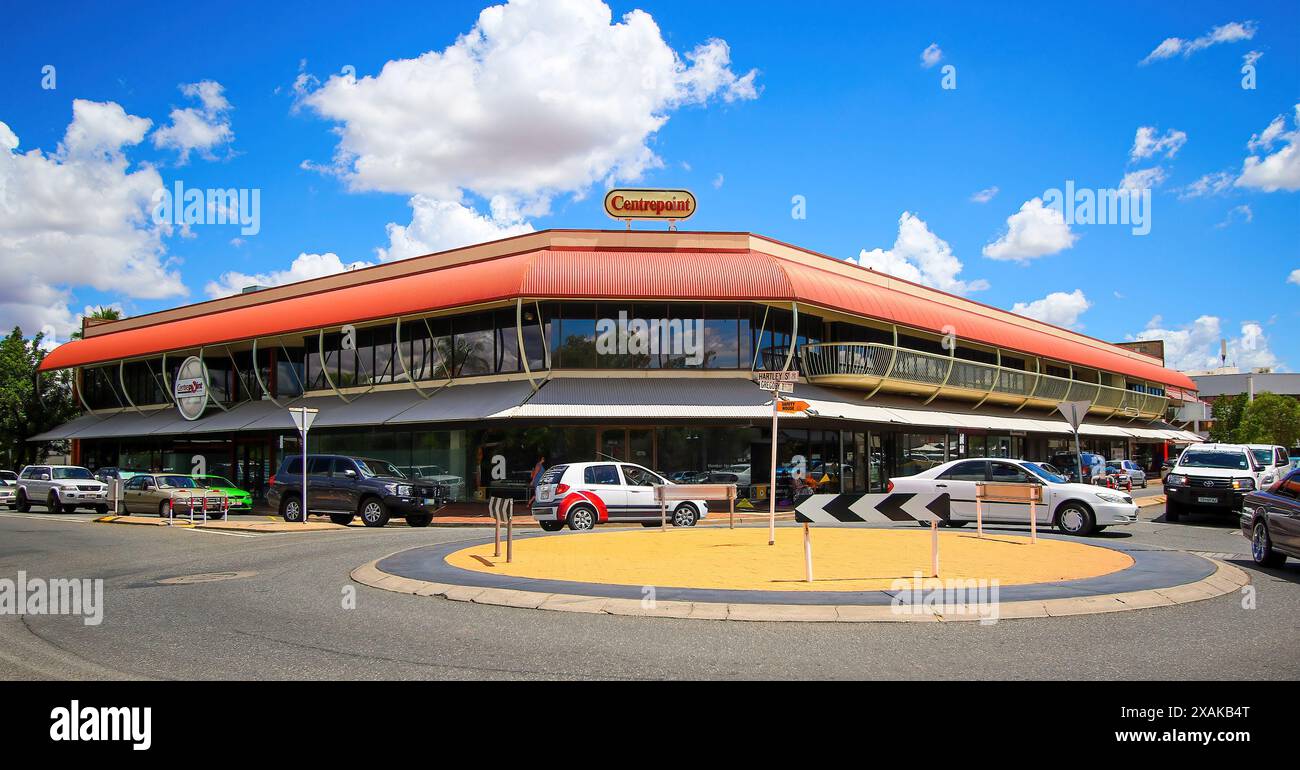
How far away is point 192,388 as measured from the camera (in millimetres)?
40344

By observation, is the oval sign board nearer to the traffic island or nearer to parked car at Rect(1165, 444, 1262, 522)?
parked car at Rect(1165, 444, 1262, 522)

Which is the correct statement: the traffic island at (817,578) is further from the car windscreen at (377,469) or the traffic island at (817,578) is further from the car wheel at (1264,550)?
the car windscreen at (377,469)

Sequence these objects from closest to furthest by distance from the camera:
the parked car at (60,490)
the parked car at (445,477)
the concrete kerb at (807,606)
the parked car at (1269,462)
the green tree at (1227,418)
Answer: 1. the concrete kerb at (807,606)
2. the parked car at (1269,462)
3. the parked car at (445,477)
4. the parked car at (60,490)
5. the green tree at (1227,418)

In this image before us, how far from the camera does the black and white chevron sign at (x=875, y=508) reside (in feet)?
38.4

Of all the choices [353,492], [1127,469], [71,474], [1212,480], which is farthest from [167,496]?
[1127,469]

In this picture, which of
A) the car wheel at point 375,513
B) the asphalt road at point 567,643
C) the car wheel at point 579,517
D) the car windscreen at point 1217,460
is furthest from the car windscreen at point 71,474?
the car windscreen at point 1217,460

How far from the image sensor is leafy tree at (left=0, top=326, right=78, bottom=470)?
49.3m

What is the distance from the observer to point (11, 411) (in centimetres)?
4931

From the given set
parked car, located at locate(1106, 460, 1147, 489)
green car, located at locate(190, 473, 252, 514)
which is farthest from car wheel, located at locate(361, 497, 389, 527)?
parked car, located at locate(1106, 460, 1147, 489)

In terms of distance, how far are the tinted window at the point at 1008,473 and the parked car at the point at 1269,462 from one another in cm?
718

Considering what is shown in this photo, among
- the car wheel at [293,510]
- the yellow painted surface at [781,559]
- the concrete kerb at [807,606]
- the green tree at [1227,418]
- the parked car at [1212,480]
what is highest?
the green tree at [1227,418]

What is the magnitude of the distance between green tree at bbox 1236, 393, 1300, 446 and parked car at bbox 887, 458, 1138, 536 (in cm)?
7381
